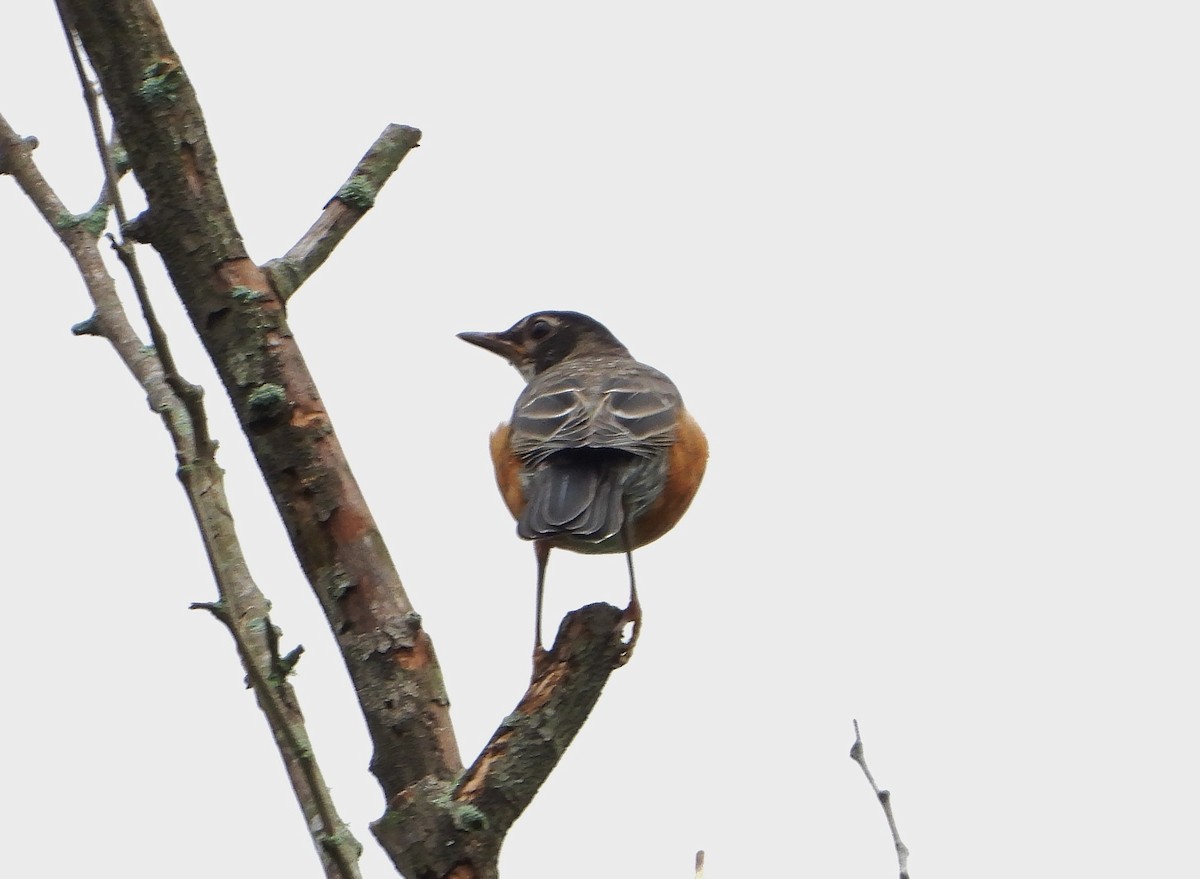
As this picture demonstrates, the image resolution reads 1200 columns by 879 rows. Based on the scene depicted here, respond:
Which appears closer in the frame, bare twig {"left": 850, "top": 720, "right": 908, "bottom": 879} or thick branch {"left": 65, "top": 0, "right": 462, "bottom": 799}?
bare twig {"left": 850, "top": 720, "right": 908, "bottom": 879}

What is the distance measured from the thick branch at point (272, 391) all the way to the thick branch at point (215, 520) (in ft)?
0.63

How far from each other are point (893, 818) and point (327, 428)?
177 centimetres

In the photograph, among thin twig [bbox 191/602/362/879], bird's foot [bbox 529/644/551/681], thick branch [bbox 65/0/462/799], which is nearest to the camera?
thin twig [bbox 191/602/362/879]

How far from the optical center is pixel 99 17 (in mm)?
3773

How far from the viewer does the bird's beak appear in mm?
8195

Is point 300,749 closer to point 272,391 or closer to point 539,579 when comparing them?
point 272,391

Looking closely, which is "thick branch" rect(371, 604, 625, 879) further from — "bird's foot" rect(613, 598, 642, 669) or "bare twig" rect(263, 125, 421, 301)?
"bare twig" rect(263, 125, 421, 301)

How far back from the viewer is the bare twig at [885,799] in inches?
121

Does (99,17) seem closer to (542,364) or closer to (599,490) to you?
(599,490)

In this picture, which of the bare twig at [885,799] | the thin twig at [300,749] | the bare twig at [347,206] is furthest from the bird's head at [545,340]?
the thin twig at [300,749]

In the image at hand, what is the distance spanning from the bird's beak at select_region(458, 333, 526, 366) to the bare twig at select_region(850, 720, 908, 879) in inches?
191

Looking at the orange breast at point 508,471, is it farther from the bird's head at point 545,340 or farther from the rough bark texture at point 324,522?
the bird's head at point 545,340

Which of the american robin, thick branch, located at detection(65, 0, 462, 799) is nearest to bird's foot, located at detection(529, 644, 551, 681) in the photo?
thick branch, located at detection(65, 0, 462, 799)

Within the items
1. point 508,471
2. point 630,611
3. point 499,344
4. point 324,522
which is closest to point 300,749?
point 324,522
